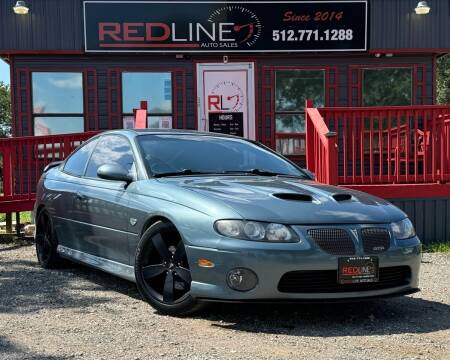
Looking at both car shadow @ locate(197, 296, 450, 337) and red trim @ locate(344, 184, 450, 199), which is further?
red trim @ locate(344, 184, 450, 199)

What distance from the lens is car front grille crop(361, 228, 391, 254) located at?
169 inches

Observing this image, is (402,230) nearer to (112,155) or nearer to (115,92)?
(112,155)

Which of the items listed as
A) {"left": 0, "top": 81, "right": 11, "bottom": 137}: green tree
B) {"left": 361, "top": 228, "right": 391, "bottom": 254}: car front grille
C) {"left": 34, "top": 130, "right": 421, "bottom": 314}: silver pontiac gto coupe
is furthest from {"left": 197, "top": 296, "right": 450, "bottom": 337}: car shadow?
{"left": 0, "top": 81, "right": 11, "bottom": 137}: green tree

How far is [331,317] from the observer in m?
4.61

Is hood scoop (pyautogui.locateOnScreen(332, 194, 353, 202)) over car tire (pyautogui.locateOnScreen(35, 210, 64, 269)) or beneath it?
over

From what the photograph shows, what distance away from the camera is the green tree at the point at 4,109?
55.7 metres

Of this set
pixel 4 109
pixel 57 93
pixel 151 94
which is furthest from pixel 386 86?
pixel 4 109

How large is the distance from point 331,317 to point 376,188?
12.9 feet

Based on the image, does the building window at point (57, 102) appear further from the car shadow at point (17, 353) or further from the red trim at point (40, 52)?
the car shadow at point (17, 353)

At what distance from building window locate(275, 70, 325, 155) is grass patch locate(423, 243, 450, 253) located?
444 centimetres

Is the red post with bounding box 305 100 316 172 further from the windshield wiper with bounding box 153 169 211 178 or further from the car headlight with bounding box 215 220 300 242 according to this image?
the car headlight with bounding box 215 220 300 242

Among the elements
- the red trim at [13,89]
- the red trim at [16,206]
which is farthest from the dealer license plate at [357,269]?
the red trim at [13,89]

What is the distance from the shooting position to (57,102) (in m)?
11.9

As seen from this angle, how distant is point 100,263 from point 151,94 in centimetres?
712
